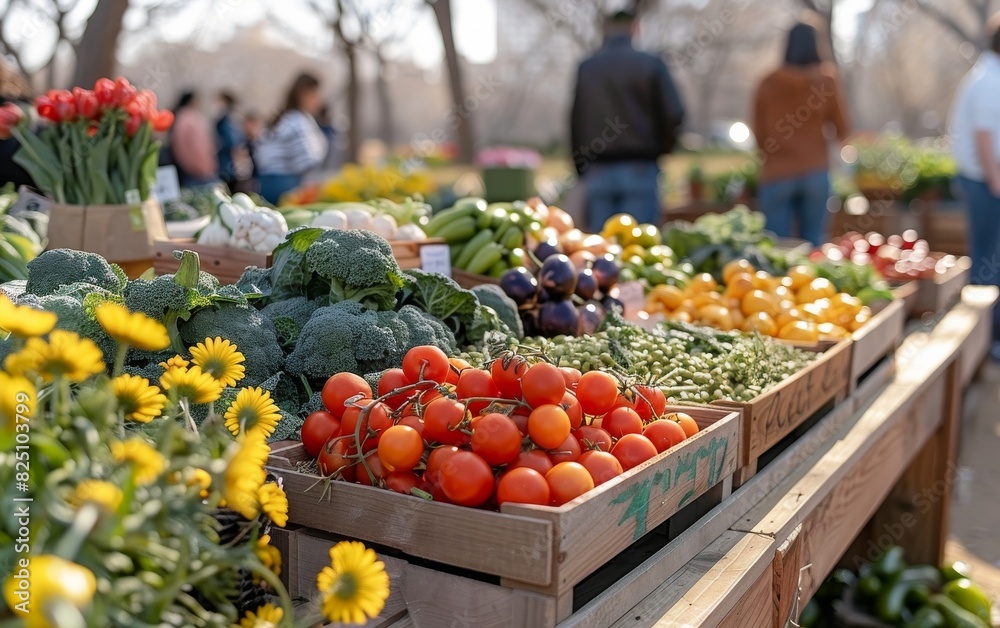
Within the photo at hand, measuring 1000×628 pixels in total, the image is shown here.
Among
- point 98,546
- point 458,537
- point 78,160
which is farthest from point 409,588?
point 78,160

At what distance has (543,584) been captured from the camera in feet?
4.69

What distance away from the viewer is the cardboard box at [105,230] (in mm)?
3193

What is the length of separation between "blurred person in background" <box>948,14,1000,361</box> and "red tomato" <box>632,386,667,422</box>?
16.4 feet

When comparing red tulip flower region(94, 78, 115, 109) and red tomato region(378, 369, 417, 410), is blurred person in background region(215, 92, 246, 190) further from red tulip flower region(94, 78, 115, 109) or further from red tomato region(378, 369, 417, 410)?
red tomato region(378, 369, 417, 410)

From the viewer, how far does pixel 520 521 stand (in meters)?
1.43

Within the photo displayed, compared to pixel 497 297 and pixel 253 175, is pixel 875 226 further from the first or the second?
pixel 497 297

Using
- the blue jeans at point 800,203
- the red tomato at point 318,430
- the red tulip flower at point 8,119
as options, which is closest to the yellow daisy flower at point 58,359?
the red tomato at point 318,430

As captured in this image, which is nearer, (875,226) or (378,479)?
(378,479)

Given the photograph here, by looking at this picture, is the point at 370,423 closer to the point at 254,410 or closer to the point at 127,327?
the point at 254,410

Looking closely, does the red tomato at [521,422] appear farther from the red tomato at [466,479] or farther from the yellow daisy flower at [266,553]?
the yellow daisy flower at [266,553]

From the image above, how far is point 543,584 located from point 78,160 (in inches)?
106

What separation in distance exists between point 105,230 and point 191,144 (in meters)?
5.96

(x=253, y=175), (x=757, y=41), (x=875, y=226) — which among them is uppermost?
(x=757, y=41)

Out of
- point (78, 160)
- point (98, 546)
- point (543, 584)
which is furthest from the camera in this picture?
point (78, 160)
